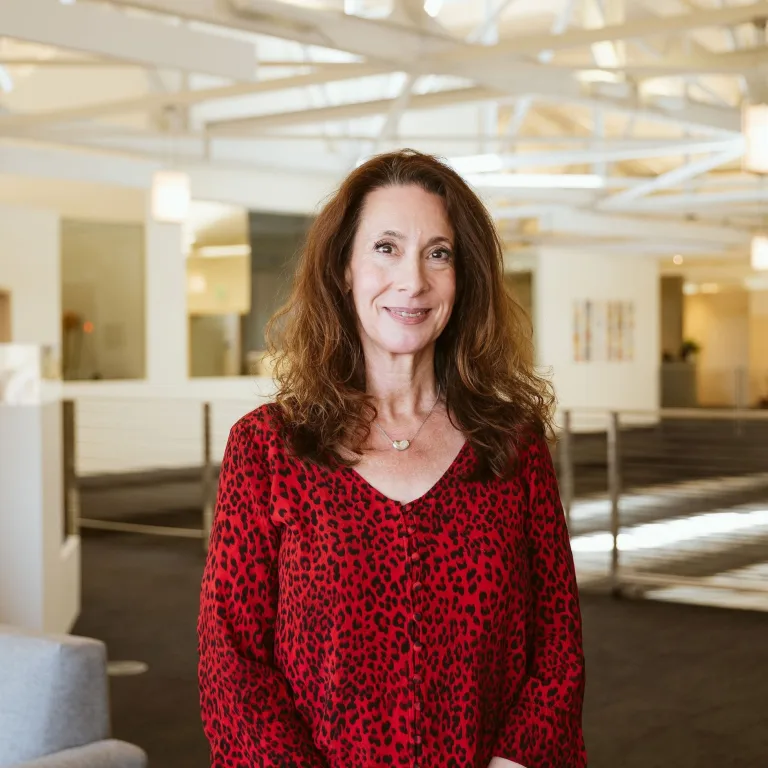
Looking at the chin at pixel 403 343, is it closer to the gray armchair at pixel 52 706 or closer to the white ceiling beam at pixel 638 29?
the gray armchair at pixel 52 706

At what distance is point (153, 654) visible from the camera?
4434mm

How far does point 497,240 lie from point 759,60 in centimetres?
540

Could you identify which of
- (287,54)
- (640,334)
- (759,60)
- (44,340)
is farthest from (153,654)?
(640,334)

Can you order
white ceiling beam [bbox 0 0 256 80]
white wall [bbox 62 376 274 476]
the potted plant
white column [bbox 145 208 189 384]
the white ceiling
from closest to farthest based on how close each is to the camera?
white ceiling beam [bbox 0 0 256 80] → the white ceiling → white wall [bbox 62 376 274 476] → white column [bbox 145 208 189 384] → the potted plant

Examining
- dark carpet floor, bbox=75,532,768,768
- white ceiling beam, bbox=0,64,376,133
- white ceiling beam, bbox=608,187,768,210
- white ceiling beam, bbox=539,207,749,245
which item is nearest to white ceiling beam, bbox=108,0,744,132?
white ceiling beam, bbox=0,64,376,133

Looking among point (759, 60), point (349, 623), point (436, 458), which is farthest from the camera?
point (759, 60)

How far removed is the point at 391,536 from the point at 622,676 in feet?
9.79

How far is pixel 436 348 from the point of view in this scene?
1.62 m

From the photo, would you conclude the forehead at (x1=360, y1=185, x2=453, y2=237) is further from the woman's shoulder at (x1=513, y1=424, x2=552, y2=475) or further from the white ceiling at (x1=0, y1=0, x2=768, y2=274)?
the white ceiling at (x1=0, y1=0, x2=768, y2=274)

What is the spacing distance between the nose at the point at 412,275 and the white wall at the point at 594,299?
41.9 ft

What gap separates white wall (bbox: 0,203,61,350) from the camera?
9.38m

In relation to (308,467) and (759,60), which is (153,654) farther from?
(759,60)

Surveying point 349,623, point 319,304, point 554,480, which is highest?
point 319,304

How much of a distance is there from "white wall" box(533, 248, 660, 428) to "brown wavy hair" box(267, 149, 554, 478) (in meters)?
12.6
